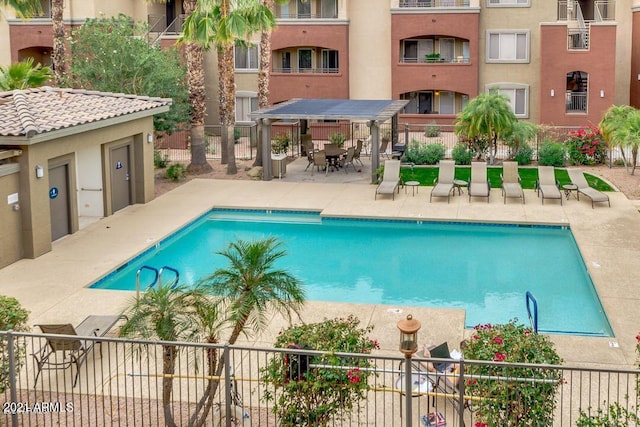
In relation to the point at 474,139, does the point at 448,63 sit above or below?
above

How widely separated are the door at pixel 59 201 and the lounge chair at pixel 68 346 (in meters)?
8.14

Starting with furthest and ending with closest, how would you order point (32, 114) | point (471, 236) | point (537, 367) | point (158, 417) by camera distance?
point (471, 236), point (32, 114), point (158, 417), point (537, 367)

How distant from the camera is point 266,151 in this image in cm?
3128

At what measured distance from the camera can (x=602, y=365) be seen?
14.2m

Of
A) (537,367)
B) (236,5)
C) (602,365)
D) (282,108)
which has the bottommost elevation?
(602,365)

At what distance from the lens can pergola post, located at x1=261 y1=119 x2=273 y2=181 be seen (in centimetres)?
3097

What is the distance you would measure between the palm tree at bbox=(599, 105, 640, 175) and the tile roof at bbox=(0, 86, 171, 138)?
14976 mm

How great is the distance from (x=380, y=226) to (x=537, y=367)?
51.3 feet

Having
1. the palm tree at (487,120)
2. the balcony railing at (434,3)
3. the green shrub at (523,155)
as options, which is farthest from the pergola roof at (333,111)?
the balcony railing at (434,3)

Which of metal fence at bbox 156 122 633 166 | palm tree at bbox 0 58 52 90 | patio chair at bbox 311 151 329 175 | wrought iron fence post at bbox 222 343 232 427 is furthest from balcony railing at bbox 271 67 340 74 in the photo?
wrought iron fence post at bbox 222 343 232 427

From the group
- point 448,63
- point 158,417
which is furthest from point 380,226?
point 448,63

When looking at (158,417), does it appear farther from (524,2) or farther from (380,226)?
(524,2)

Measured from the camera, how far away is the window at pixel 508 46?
139 ft

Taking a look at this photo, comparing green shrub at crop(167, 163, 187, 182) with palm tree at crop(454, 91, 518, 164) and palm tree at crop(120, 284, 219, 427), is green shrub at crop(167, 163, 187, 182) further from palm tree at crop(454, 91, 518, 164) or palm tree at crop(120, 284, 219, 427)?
palm tree at crop(120, 284, 219, 427)
